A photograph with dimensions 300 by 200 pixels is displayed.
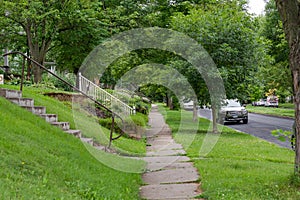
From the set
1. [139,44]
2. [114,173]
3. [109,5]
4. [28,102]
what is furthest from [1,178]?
[109,5]

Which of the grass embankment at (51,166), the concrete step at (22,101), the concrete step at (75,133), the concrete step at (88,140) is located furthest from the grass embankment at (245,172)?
the concrete step at (22,101)

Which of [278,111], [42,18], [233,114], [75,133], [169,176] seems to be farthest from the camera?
[278,111]

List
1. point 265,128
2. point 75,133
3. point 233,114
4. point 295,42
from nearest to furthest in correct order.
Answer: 1. point 295,42
2. point 75,133
3. point 265,128
4. point 233,114

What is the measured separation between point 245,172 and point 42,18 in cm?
1331

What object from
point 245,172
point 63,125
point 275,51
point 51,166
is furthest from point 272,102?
point 51,166

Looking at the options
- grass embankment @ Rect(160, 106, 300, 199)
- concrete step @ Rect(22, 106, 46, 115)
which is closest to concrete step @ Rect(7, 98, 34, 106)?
concrete step @ Rect(22, 106, 46, 115)

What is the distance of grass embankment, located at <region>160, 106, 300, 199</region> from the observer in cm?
634

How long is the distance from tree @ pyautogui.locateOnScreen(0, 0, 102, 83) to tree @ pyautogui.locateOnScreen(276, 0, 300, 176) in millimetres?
12989

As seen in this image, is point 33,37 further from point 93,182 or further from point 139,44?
point 93,182

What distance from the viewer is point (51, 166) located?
20.0ft

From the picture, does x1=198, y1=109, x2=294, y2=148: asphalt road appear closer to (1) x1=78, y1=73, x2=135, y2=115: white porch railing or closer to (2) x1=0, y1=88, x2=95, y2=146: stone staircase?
(1) x1=78, y1=73, x2=135, y2=115: white porch railing

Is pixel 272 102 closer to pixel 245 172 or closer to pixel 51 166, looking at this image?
pixel 245 172

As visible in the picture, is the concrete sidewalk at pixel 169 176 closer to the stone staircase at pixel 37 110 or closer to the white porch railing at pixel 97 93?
the stone staircase at pixel 37 110

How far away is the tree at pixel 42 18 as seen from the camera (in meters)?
17.7
